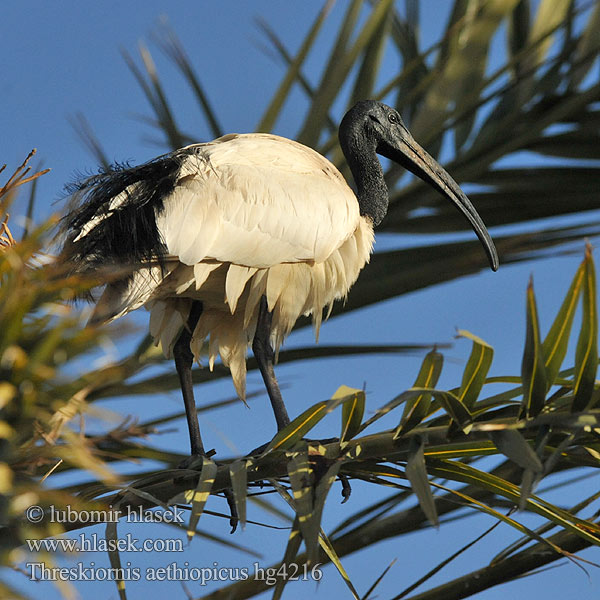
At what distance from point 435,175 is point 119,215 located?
145cm

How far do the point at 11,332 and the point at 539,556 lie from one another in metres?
1.67

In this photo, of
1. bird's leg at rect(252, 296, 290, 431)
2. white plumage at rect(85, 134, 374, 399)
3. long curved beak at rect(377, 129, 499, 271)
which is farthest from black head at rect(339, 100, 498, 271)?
bird's leg at rect(252, 296, 290, 431)

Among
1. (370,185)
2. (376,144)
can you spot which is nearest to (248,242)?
(370,185)

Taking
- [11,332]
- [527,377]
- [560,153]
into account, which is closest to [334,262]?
[560,153]

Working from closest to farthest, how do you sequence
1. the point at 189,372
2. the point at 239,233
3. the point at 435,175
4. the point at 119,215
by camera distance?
1. the point at 119,215
2. the point at 239,233
3. the point at 189,372
4. the point at 435,175

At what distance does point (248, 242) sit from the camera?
360 cm

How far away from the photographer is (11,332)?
1.35 m

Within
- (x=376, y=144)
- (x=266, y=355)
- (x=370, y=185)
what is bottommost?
(x=266, y=355)

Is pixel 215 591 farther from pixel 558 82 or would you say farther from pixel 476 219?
pixel 558 82

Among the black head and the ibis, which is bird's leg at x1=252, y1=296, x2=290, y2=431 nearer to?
the ibis

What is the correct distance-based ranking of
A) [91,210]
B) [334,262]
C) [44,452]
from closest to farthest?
[44,452]
[91,210]
[334,262]

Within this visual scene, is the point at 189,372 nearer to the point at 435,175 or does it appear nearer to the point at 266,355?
the point at 266,355

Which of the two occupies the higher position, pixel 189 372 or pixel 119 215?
pixel 119 215

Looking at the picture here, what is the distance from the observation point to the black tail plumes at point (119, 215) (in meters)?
3.13
